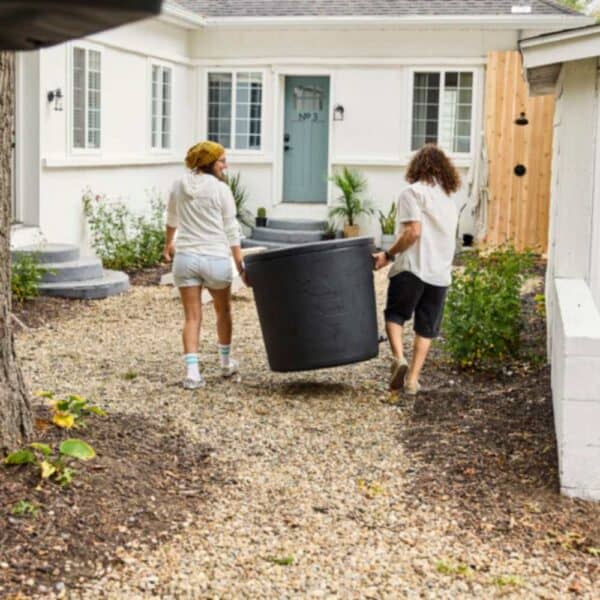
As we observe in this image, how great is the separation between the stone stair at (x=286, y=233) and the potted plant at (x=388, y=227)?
99cm

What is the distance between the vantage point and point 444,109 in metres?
18.1

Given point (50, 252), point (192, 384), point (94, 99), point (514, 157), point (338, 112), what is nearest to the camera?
point (192, 384)

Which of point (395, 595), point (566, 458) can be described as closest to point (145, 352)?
point (566, 458)

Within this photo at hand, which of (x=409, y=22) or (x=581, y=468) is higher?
(x=409, y=22)

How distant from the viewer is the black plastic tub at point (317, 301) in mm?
7012

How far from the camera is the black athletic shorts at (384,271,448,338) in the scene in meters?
7.32

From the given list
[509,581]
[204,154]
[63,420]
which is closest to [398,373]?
[204,154]

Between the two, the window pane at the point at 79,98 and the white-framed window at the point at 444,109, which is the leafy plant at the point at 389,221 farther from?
the window pane at the point at 79,98

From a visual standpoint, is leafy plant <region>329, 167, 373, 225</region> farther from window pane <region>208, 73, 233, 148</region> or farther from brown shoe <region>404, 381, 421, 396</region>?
brown shoe <region>404, 381, 421, 396</region>

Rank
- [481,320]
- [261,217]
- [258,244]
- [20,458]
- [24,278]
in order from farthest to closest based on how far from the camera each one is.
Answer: [261,217] < [258,244] < [24,278] < [481,320] < [20,458]

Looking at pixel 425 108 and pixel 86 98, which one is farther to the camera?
pixel 425 108

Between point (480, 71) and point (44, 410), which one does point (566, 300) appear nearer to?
point (44, 410)

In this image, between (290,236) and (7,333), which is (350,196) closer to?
(290,236)

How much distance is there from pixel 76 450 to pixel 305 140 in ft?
47.8
